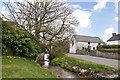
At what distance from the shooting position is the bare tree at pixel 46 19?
6254 millimetres

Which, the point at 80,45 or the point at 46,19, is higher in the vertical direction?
the point at 46,19

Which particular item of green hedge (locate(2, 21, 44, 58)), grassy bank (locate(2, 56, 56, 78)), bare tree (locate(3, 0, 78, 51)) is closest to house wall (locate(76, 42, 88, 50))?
bare tree (locate(3, 0, 78, 51))

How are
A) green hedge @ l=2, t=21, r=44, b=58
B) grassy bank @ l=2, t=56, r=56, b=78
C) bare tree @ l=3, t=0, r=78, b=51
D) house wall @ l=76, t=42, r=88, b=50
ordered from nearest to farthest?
grassy bank @ l=2, t=56, r=56, b=78 → green hedge @ l=2, t=21, r=44, b=58 → bare tree @ l=3, t=0, r=78, b=51 → house wall @ l=76, t=42, r=88, b=50

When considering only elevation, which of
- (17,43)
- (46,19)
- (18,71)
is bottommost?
(18,71)

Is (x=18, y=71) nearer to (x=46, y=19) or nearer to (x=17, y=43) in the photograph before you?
(x=17, y=43)

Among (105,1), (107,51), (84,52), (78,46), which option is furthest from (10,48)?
(78,46)

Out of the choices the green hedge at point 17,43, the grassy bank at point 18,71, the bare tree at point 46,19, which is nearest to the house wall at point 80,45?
the bare tree at point 46,19

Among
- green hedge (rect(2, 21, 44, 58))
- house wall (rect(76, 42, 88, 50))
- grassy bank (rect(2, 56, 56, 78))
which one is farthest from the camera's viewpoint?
house wall (rect(76, 42, 88, 50))

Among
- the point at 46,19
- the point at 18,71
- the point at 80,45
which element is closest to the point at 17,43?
the point at 18,71

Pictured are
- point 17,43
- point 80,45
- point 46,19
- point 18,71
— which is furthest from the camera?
point 80,45

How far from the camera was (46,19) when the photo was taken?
7.05 metres

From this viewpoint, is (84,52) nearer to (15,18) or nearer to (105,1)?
(15,18)

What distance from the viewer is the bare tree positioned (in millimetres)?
6254

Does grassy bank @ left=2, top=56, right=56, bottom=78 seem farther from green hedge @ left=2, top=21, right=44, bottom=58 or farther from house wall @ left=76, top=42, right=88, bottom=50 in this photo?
house wall @ left=76, top=42, right=88, bottom=50
